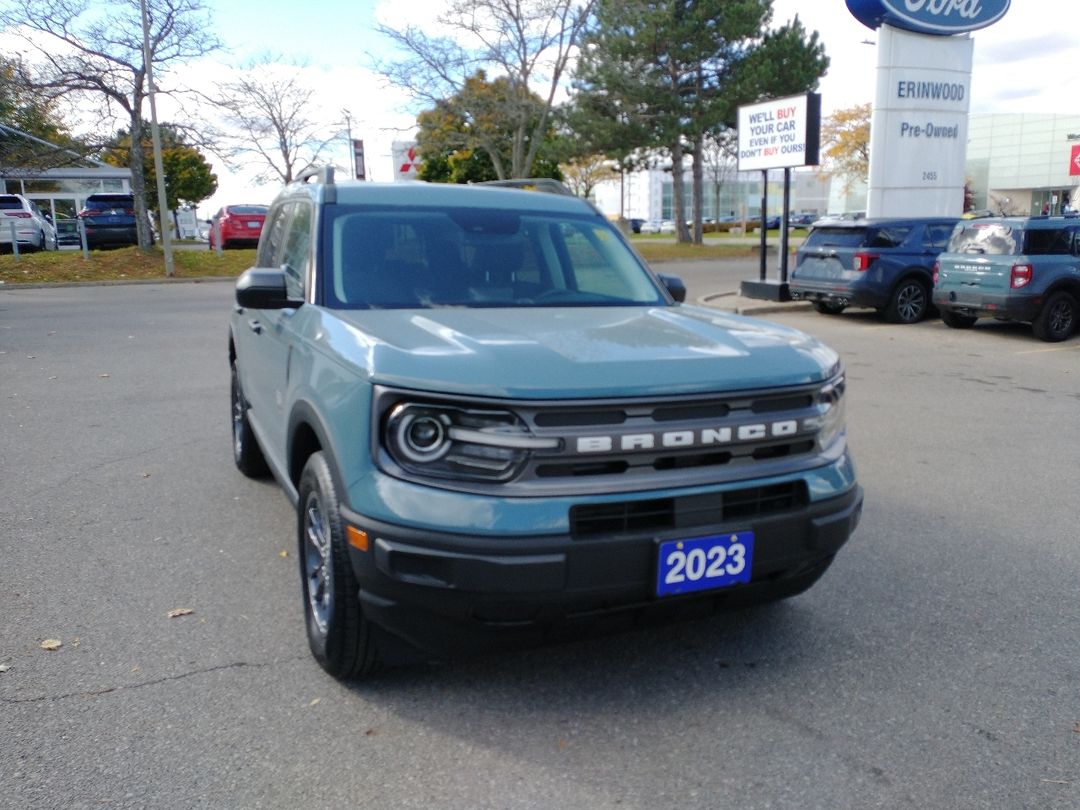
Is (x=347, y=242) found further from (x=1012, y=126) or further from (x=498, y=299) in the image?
(x=1012, y=126)

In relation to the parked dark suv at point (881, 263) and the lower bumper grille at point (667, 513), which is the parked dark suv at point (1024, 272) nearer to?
the parked dark suv at point (881, 263)

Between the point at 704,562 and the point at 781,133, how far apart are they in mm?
16813

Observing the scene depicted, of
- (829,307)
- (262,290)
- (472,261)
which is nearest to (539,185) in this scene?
(472,261)

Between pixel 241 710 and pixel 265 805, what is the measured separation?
58 centimetres

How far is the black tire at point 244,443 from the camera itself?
5.95 meters

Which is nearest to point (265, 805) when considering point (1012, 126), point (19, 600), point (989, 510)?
point (19, 600)

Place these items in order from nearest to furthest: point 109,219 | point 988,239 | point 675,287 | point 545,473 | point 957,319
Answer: point 545,473 < point 675,287 < point 988,239 < point 957,319 < point 109,219

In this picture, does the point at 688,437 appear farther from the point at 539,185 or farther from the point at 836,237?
the point at 836,237

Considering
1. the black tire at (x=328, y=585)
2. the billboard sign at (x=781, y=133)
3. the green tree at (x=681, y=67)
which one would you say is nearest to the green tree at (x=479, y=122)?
the green tree at (x=681, y=67)

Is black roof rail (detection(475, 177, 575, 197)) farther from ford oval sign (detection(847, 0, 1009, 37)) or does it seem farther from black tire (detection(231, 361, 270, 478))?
ford oval sign (detection(847, 0, 1009, 37))

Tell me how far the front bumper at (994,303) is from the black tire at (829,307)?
2.39 metres

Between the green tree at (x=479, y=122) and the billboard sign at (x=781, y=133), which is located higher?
the green tree at (x=479, y=122)

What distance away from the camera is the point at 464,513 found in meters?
2.77

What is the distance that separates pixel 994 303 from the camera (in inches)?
499
